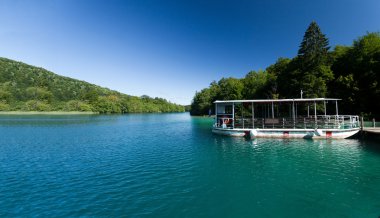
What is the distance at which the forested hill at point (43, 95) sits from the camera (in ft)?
401

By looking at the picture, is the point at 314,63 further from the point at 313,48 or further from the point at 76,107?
the point at 76,107

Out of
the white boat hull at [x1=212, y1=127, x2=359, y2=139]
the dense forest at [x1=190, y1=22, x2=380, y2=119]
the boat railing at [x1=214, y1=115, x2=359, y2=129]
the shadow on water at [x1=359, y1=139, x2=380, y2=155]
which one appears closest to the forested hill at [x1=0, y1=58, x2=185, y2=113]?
the dense forest at [x1=190, y1=22, x2=380, y2=119]

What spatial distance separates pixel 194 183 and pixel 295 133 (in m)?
19.0

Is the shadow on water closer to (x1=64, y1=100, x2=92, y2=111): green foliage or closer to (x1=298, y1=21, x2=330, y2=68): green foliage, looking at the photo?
(x1=298, y1=21, x2=330, y2=68): green foliage

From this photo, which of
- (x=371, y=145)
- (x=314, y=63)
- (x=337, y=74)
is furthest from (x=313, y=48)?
(x=371, y=145)

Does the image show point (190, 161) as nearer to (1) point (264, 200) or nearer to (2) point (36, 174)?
(1) point (264, 200)

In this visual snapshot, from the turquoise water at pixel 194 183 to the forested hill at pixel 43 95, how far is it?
124 metres

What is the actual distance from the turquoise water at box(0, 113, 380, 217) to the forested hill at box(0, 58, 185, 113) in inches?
4889

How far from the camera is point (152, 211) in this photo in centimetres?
804

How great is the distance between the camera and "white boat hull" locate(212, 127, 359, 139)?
2386 centimetres

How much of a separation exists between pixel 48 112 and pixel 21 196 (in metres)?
128

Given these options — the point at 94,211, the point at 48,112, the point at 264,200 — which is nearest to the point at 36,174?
the point at 94,211

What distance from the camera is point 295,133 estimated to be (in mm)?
25141

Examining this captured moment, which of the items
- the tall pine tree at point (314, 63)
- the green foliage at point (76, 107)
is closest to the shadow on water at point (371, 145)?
the tall pine tree at point (314, 63)
